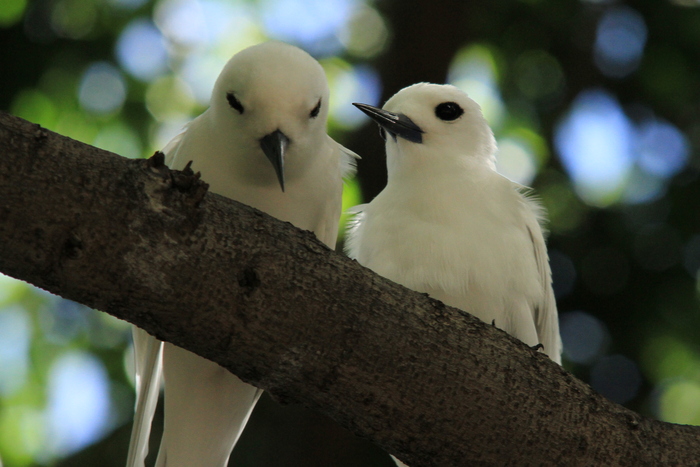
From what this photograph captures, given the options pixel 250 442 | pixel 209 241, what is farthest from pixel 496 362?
pixel 250 442

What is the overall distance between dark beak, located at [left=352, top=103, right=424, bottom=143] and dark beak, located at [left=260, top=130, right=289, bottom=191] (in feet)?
4.18

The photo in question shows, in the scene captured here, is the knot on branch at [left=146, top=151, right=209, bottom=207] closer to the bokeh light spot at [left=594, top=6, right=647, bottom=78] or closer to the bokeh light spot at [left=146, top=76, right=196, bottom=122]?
the bokeh light spot at [left=146, top=76, right=196, bottom=122]

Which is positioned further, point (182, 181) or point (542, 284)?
point (542, 284)

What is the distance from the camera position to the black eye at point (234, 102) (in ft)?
13.6

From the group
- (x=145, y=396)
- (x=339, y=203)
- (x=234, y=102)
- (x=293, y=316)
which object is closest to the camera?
(x=293, y=316)

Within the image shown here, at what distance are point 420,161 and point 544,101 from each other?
3.98 metres

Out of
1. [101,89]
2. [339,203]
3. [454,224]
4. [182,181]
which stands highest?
[101,89]

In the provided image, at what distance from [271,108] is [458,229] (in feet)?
4.91

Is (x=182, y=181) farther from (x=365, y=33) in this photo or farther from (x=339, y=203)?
(x=365, y=33)

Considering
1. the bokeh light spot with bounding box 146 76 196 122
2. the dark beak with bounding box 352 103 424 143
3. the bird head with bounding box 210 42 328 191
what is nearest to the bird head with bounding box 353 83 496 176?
the dark beak with bounding box 352 103 424 143

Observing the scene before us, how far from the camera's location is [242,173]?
4.28m

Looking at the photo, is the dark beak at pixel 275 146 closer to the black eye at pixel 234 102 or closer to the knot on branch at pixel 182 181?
the black eye at pixel 234 102

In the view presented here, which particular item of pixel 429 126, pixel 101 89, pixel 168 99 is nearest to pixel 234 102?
pixel 429 126

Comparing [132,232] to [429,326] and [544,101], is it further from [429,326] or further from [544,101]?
[544,101]
